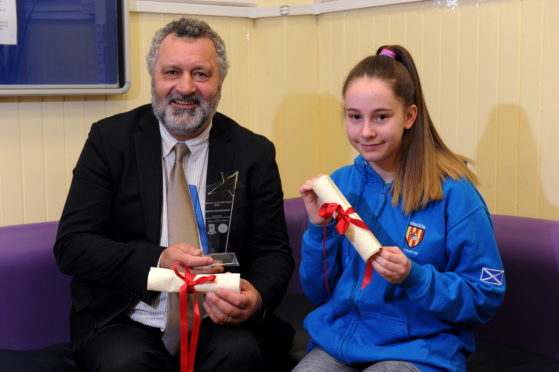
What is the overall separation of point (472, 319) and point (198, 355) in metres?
0.72

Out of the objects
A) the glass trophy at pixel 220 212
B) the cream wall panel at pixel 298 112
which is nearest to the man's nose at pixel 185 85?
the glass trophy at pixel 220 212

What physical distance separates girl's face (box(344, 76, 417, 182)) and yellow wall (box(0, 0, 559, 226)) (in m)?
0.75

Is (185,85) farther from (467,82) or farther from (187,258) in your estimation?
(467,82)

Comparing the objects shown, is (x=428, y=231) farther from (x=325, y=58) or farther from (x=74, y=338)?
(x=325, y=58)

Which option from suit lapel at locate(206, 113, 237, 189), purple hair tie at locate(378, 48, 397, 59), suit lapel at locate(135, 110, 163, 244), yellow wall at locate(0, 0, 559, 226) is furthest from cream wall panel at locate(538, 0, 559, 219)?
suit lapel at locate(135, 110, 163, 244)

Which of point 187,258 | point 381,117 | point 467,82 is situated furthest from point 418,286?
point 467,82

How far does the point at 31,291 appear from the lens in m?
2.25

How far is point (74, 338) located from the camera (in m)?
2.00

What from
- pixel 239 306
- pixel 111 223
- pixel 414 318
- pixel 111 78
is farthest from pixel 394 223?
pixel 111 78

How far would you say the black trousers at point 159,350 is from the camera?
5.82 ft

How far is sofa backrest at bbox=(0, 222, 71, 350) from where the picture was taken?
2213mm

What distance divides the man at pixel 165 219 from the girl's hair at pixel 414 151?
0.44 metres

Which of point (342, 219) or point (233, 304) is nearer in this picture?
point (342, 219)

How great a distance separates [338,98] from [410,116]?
1.22 meters
